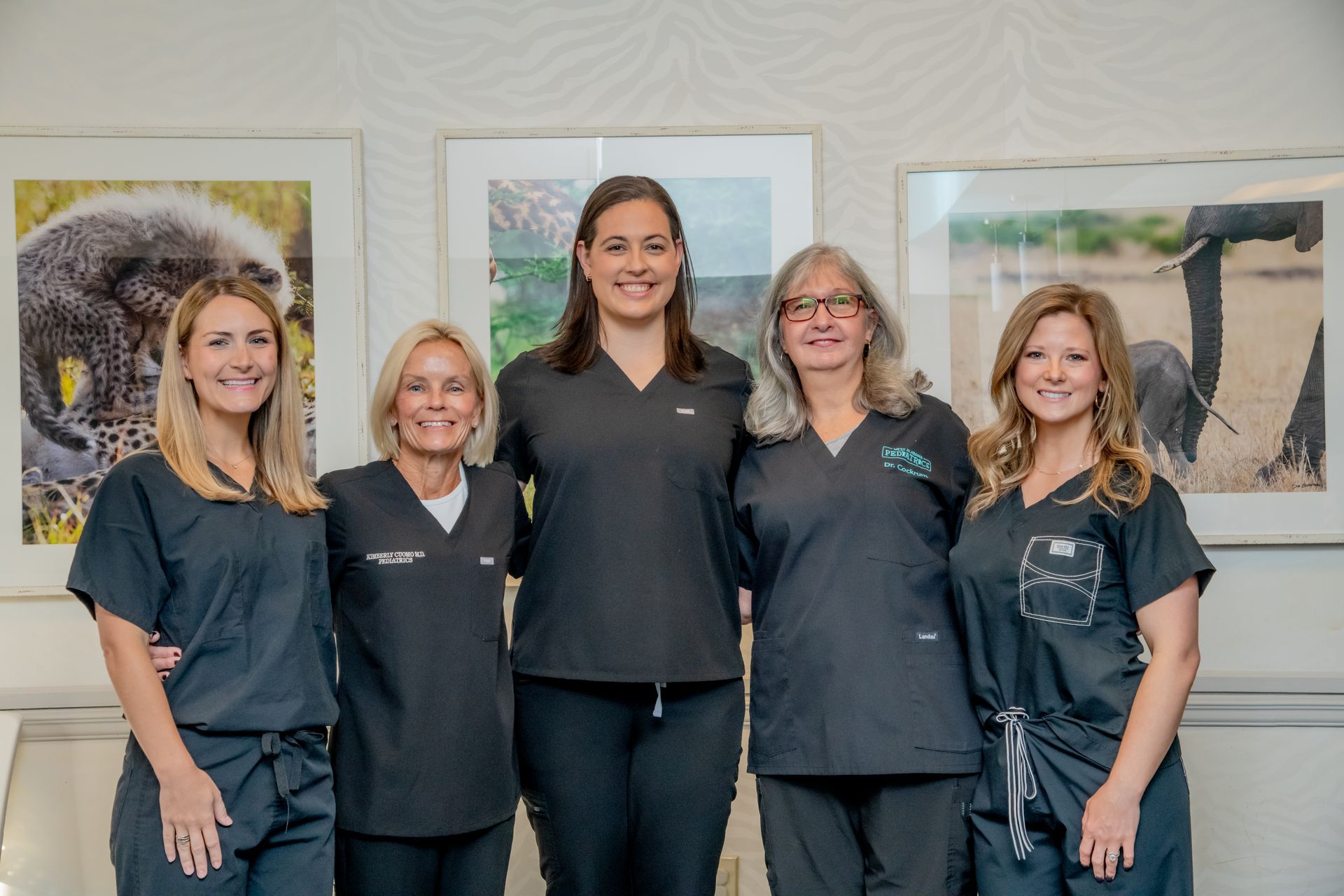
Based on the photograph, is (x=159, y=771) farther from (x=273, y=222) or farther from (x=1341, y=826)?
(x=1341, y=826)

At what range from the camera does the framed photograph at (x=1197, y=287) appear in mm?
2424

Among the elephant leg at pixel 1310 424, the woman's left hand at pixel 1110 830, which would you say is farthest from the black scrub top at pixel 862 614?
the elephant leg at pixel 1310 424

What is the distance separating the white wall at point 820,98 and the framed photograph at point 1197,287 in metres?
0.07

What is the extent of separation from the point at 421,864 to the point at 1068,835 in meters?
1.03

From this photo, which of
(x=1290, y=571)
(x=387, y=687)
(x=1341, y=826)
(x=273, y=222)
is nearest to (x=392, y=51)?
(x=273, y=222)

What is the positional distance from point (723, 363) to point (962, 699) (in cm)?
77

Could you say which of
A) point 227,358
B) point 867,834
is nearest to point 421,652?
point 227,358

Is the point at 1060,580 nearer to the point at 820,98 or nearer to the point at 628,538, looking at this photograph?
the point at 628,538

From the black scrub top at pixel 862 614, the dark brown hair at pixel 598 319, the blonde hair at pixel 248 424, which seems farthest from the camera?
the dark brown hair at pixel 598 319

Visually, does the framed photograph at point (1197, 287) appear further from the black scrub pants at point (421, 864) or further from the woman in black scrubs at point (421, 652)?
the black scrub pants at point (421, 864)

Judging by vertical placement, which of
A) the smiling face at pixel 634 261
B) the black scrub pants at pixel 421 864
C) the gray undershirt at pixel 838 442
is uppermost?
the smiling face at pixel 634 261

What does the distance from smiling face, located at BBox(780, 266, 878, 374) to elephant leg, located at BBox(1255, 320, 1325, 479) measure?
4.18 ft

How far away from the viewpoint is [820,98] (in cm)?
247

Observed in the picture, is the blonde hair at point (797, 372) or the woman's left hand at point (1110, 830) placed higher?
the blonde hair at point (797, 372)
